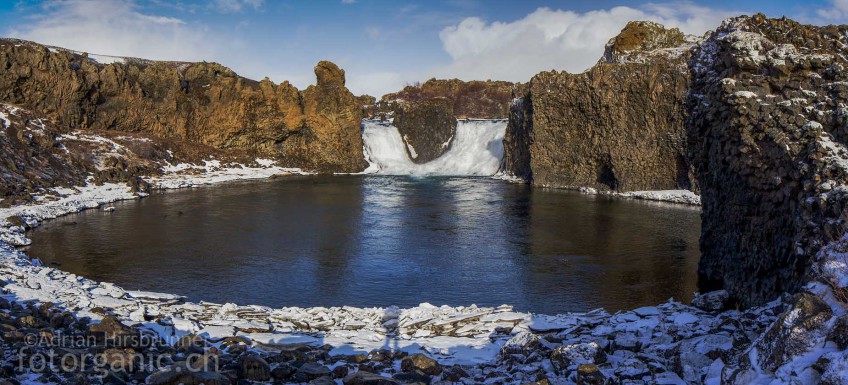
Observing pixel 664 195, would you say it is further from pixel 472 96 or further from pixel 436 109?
pixel 472 96

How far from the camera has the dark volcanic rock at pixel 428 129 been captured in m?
70.1

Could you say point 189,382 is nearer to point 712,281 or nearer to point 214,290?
point 214,290

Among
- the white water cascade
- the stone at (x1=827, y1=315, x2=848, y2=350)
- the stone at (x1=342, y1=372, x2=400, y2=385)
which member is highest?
the white water cascade

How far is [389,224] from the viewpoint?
30.9 m

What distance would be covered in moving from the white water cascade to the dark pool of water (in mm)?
24412

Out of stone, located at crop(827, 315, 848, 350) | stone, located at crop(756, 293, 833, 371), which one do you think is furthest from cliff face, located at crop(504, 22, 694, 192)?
stone, located at crop(827, 315, 848, 350)

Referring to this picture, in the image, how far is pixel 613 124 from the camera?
4788cm

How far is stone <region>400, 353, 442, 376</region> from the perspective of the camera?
10008 mm

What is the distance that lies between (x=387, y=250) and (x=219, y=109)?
1796 inches

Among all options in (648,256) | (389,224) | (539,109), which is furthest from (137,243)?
(539,109)

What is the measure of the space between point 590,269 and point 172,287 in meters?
Result: 14.0

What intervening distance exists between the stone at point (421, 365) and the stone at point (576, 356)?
194cm

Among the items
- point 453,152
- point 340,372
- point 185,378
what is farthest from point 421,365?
point 453,152

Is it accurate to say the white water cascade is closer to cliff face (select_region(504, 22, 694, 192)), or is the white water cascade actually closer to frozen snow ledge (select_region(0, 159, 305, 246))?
cliff face (select_region(504, 22, 694, 192))
